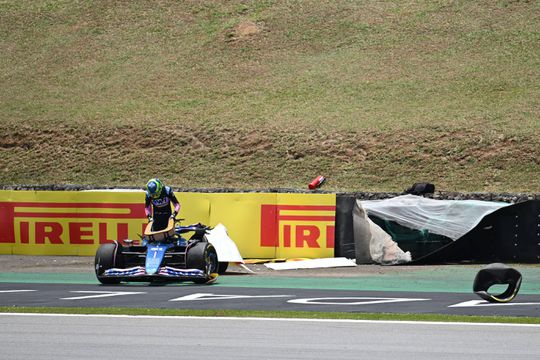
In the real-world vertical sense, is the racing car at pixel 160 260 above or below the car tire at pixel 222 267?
above

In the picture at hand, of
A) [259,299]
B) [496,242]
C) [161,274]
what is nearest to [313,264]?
[496,242]

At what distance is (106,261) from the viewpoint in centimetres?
1847

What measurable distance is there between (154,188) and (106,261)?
151cm

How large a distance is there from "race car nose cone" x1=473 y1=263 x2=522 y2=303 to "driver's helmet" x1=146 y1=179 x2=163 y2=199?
21.0 feet

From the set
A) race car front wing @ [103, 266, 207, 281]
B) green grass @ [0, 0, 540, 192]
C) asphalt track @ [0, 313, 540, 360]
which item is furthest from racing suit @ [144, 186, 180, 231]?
green grass @ [0, 0, 540, 192]

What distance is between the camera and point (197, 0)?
6175 centimetres

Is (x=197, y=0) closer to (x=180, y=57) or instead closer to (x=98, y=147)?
(x=180, y=57)

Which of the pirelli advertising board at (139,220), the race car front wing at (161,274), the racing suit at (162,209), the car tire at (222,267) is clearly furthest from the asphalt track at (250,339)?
the pirelli advertising board at (139,220)

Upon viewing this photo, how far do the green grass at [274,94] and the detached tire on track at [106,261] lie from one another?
1968 cm

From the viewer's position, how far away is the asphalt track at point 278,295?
14.0 m

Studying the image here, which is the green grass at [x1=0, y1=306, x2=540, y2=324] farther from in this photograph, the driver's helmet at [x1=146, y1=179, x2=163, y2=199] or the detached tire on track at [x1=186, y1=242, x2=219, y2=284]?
the driver's helmet at [x1=146, y1=179, x2=163, y2=199]

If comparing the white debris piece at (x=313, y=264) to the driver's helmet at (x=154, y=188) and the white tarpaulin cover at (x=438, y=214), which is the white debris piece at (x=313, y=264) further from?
the driver's helmet at (x=154, y=188)

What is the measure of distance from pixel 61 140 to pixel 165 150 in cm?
490

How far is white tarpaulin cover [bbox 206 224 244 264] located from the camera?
68.0ft
